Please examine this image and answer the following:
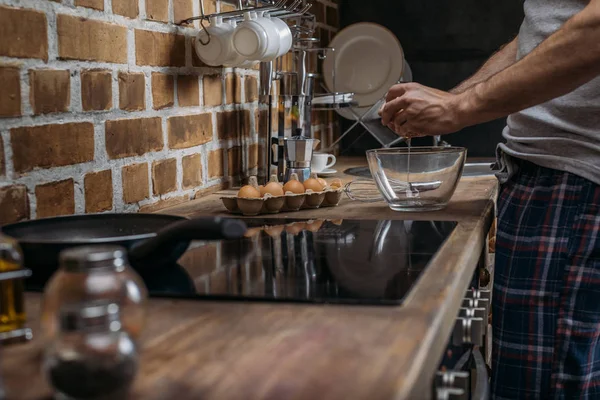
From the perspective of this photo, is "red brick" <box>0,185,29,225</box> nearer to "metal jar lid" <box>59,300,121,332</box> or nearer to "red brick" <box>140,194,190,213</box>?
"red brick" <box>140,194,190,213</box>

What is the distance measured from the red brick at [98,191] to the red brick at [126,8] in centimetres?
30

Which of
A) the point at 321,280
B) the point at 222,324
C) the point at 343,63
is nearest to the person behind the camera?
the point at 222,324

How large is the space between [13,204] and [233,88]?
91 cm

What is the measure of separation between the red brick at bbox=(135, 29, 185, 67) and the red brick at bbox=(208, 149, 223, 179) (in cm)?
27

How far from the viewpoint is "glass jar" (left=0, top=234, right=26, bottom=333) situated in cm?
69

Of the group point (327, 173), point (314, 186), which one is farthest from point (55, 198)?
point (327, 173)

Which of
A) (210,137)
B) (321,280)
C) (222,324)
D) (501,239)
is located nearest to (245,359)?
(222,324)

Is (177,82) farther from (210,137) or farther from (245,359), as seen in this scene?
(245,359)

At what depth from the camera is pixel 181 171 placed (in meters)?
1.70

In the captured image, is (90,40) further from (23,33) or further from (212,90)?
(212,90)

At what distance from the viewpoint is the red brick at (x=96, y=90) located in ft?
4.29

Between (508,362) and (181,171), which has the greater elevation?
(181,171)

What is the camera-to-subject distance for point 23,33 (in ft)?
3.75

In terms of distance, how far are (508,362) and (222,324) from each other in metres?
0.95
